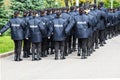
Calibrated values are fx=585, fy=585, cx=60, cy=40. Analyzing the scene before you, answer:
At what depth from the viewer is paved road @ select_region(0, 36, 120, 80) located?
1839 centimetres

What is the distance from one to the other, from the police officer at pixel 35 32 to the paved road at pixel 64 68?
1.37 ft

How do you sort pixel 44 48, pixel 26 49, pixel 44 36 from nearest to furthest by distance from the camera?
pixel 44 36
pixel 26 49
pixel 44 48

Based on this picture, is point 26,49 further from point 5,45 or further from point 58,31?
point 5,45

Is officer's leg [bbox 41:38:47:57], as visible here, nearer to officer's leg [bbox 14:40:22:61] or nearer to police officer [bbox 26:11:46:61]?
police officer [bbox 26:11:46:61]

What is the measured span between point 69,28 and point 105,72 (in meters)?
4.92

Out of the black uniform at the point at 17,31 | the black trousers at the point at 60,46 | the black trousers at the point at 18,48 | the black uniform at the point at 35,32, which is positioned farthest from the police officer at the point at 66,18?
the black trousers at the point at 18,48

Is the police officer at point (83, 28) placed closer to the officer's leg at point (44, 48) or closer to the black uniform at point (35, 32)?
the black uniform at point (35, 32)

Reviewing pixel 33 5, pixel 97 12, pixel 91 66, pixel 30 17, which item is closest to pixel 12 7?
pixel 33 5

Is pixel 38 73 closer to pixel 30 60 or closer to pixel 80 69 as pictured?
pixel 80 69

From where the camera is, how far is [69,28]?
2370 cm

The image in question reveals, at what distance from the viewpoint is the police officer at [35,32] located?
76.1ft

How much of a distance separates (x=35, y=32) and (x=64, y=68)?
335 cm

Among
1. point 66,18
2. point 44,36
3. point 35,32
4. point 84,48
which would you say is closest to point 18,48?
point 35,32

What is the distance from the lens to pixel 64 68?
20484 mm
